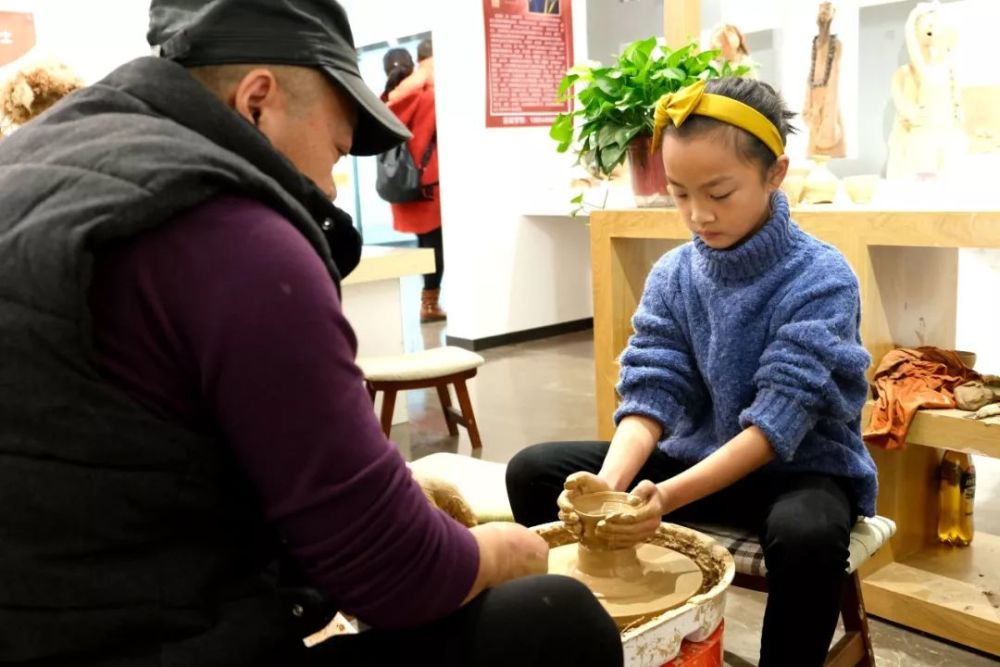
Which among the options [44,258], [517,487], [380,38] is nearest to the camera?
[44,258]

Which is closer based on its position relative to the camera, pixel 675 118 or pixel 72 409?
pixel 72 409

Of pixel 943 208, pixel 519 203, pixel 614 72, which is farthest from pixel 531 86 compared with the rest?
pixel 943 208

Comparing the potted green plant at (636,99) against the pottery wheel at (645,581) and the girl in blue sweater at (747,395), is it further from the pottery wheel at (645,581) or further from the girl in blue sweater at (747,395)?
the pottery wheel at (645,581)

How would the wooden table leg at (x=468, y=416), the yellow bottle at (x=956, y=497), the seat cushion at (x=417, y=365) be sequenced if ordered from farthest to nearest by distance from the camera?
the wooden table leg at (x=468, y=416), the seat cushion at (x=417, y=365), the yellow bottle at (x=956, y=497)

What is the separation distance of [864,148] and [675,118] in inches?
87.7

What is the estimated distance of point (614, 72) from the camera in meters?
2.38

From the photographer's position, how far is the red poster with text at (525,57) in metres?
5.01

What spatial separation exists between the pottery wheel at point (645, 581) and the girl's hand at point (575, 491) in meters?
0.07

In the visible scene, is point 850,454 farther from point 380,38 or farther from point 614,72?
point 380,38

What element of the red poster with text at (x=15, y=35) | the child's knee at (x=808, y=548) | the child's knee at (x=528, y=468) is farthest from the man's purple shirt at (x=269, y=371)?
the red poster with text at (x=15, y=35)

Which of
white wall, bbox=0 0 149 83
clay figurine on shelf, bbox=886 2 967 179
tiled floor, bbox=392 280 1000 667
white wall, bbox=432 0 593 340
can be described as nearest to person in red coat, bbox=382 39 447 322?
white wall, bbox=432 0 593 340

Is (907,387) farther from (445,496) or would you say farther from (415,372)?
(415,372)

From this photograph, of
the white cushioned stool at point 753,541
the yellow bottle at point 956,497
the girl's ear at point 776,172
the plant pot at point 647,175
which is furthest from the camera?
the plant pot at point 647,175

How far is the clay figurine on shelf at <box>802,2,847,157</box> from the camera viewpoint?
2.89 metres
